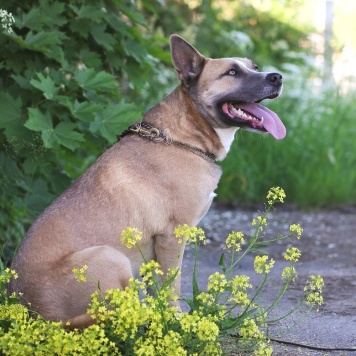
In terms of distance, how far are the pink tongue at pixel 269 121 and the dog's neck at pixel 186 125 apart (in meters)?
0.16

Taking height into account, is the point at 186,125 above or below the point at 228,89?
below

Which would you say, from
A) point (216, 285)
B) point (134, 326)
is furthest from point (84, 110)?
point (134, 326)

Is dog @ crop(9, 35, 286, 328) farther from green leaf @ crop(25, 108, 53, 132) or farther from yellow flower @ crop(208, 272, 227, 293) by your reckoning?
green leaf @ crop(25, 108, 53, 132)

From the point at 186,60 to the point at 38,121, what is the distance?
930 mm

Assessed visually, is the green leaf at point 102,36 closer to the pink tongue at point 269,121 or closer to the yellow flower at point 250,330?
the pink tongue at point 269,121

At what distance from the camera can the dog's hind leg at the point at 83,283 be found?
3727mm

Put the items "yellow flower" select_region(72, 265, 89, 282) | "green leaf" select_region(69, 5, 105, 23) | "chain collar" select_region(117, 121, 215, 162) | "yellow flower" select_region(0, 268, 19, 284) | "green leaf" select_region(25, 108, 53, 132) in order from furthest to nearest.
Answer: "green leaf" select_region(69, 5, 105, 23), "green leaf" select_region(25, 108, 53, 132), "chain collar" select_region(117, 121, 215, 162), "yellow flower" select_region(0, 268, 19, 284), "yellow flower" select_region(72, 265, 89, 282)

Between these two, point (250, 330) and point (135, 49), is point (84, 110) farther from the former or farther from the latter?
point (250, 330)

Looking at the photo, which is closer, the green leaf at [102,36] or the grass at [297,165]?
the green leaf at [102,36]

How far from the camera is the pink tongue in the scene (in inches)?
170

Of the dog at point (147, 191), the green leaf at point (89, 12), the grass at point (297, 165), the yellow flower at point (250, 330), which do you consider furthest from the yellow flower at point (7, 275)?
the grass at point (297, 165)

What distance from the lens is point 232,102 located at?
4.41m

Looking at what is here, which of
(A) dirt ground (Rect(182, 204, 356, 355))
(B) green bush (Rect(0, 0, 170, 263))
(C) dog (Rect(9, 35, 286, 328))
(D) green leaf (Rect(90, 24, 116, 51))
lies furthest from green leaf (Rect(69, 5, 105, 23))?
(A) dirt ground (Rect(182, 204, 356, 355))

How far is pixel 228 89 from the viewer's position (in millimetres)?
4383
